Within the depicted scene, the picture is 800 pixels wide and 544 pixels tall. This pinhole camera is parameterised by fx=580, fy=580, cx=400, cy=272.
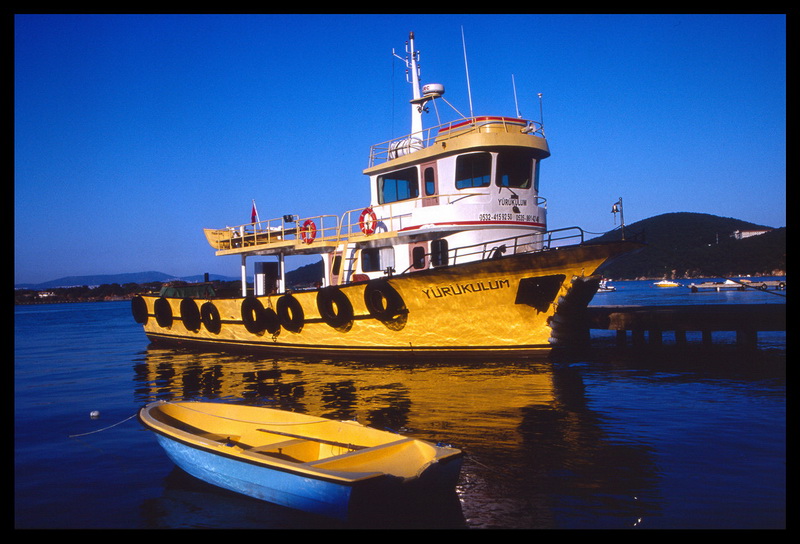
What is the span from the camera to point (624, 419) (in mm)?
9766

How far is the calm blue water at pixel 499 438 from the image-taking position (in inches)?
240

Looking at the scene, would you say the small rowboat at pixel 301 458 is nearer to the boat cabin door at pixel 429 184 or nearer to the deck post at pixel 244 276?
the boat cabin door at pixel 429 184

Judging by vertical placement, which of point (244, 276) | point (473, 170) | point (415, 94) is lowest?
point (244, 276)

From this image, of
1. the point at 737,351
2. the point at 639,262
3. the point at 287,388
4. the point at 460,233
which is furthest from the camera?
the point at 639,262

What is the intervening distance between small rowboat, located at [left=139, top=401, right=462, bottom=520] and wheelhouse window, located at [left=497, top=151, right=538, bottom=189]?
34.4 ft

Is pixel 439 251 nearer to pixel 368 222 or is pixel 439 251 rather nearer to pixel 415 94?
pixel 368 222

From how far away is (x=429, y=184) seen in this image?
661 inches

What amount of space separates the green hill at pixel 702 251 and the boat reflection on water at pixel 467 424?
3055 inches

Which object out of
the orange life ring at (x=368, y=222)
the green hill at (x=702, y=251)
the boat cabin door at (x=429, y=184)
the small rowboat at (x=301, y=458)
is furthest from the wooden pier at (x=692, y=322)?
the green hill at (x=702, y=251)

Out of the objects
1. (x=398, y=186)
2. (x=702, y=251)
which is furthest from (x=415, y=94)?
(x=702, y=251)

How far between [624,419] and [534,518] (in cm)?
459

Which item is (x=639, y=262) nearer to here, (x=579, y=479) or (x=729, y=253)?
(x=729, y=253)

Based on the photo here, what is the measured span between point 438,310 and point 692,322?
27.2ft
